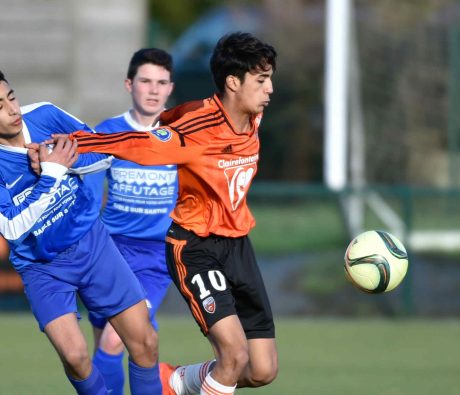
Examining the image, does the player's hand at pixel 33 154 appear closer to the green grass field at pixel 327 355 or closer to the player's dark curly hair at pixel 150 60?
the player's dark curly hair at pixel 150 60

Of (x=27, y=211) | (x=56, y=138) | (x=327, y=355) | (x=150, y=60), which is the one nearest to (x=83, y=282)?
(x=27, y=211)

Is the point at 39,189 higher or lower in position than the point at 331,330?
higher

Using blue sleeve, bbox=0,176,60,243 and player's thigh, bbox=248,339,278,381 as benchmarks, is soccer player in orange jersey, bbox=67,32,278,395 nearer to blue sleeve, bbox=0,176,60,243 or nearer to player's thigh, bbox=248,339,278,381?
player's thigh, bbox=248,339,278,381

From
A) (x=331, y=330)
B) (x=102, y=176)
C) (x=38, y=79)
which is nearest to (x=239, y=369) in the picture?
(x=102, y=176)

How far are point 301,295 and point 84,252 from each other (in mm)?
6244

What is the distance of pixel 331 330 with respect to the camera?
11008 mm

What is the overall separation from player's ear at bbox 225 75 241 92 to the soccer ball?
45.0 inches

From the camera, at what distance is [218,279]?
5902 millimetres

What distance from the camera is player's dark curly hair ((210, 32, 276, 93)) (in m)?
5.89

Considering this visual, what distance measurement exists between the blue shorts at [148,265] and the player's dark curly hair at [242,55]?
1419mm

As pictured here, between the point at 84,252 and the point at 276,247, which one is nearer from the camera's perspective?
the point at 84,252

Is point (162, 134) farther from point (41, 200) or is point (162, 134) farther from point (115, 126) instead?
point (115, 126)

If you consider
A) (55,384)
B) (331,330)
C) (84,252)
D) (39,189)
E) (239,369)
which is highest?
(39,189)

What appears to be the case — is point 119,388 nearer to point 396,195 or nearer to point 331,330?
point 331,330
